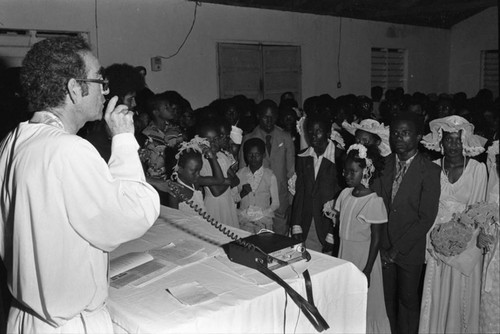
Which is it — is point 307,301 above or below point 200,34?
below

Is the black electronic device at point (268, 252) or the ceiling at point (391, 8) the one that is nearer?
the black electronic device at point (268, 252)

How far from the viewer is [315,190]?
385cm

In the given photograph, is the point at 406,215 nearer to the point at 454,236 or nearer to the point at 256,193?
the point at 454,236

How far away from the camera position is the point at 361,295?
212cm

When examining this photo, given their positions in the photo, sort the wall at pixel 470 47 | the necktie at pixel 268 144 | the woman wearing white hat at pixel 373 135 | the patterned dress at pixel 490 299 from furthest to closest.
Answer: the wall at pixel 470 47 < the necktie at pixel 268 144 < the woman wearing white hat at pixel 373 135 < the patterned dress at pixel 490 299

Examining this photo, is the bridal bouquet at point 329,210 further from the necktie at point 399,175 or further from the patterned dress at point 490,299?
the patterned dress at point 490,299

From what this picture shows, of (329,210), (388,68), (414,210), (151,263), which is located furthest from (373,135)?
(388,68)

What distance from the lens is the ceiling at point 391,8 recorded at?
855 cm

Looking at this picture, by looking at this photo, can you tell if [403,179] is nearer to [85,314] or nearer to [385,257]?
[385,257]

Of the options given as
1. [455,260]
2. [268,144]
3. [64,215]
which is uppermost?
[64,215]

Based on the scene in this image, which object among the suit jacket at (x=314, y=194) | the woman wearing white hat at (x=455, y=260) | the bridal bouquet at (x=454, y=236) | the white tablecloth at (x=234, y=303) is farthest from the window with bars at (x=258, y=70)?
the white tablecloth at (x=234, y=303)

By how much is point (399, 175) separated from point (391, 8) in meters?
7.90

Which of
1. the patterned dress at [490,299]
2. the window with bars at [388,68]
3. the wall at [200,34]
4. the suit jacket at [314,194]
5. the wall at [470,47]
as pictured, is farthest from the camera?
the wall at [470,47]

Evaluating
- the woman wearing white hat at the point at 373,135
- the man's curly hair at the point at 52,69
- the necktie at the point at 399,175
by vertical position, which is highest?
the man's curly hair at the point at 52,69
